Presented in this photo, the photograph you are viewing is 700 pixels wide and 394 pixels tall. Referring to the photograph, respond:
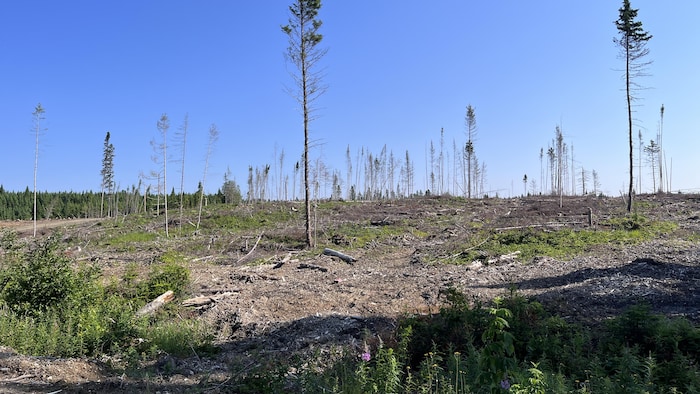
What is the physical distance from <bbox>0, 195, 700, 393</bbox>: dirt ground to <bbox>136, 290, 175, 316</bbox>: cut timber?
80 centimetres

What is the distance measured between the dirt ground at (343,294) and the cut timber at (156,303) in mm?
796

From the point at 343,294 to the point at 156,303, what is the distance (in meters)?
4.06

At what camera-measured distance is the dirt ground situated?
507 centimetres

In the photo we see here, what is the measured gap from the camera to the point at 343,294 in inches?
377

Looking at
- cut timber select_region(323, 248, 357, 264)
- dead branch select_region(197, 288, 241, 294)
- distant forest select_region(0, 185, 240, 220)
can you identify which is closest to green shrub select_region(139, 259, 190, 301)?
dead branch select_region(197, 288, 241, 294)

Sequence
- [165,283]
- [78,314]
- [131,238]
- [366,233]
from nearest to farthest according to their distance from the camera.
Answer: [78,314] → [165,283] → [366,233] → [131,238]

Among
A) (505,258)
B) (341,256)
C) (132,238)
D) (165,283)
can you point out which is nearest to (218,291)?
(165,283)

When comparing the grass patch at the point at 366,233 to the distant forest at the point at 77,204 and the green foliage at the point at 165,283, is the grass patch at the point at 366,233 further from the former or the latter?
the distant forest at the point at 77,204

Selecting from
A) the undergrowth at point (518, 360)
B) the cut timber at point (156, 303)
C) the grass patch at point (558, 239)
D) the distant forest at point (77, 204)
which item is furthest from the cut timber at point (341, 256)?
the distant forest at point (77, 204)

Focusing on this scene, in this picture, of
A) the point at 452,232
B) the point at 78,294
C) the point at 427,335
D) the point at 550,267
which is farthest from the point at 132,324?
the point at 452,232

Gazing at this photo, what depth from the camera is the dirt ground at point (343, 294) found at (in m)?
5.07

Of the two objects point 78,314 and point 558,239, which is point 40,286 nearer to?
point 78,314

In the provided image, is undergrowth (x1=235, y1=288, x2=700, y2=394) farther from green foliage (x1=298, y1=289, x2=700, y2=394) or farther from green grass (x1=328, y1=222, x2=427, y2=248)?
green grass (x1=328, y1=222, x2=427, y2=248)

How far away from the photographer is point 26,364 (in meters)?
4.96
